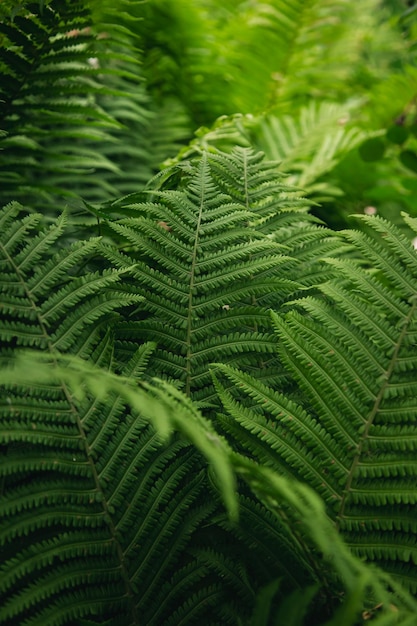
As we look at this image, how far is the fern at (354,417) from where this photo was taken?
0.71 m

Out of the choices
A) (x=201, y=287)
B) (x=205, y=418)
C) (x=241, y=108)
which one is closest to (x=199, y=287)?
(x=201, y=287)

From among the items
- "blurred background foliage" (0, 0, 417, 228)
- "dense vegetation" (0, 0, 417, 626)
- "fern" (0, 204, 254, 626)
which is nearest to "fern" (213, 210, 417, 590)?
"dense vegetation" (0, 0, 417, 626)

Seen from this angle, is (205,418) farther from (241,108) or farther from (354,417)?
(241,108)

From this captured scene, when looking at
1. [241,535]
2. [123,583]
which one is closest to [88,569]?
[123,583]

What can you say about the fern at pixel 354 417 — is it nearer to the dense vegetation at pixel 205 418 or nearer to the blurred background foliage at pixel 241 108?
the dense vegetation at pixel 205 418

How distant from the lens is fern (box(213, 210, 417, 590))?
0.71 metres

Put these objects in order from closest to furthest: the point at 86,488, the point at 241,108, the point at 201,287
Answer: the point at 86,488 < the point at 201,287 < the point at 241,108

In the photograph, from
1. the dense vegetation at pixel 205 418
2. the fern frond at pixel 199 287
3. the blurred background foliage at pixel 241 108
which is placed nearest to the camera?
the dense vegetation at pixel 205 418

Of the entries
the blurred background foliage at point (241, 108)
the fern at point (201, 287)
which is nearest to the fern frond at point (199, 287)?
the fern at point (201, 287)

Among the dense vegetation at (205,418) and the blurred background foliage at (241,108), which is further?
the blurred background foliage at (241,108)

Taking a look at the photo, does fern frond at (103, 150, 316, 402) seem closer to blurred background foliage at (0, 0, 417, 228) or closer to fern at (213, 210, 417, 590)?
fern at (213, 210, 417, 590)

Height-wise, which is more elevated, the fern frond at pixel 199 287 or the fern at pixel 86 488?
the fern frond at pixel 199 287

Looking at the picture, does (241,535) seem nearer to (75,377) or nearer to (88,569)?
(88,569)

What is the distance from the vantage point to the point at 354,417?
76cm
